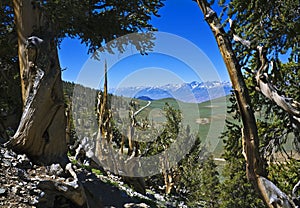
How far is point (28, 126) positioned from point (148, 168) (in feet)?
63.1

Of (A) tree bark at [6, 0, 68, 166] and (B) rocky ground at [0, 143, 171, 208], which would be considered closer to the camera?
(B) rocky ground at [0, 143, 171, 208]

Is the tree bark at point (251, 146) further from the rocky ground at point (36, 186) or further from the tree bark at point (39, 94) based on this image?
the tree bark at point (39, 94)

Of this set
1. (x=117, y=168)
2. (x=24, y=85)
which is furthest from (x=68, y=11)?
(x=117, y=168)

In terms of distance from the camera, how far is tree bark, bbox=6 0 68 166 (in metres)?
5.44

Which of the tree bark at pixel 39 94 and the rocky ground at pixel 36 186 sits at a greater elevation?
the tree bark at pixel 39 94

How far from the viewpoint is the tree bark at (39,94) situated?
544 centimetres

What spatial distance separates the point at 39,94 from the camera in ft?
18.0

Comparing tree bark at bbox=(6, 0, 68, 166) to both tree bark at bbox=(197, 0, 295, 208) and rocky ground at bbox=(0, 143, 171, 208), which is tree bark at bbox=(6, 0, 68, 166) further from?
tree bark at bbox=(197, 0, 295, 208)

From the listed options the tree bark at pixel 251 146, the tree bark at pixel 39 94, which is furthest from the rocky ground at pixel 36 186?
the tree bark at pixel 251 146

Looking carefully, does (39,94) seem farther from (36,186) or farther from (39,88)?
(36,186)

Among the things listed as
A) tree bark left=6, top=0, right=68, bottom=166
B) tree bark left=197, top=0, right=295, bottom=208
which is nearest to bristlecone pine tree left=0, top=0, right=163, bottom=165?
tree bark left=6, top=0, right=68, bottom=166

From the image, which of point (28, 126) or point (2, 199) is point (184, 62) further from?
point (2, 199)

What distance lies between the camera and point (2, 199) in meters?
3.81

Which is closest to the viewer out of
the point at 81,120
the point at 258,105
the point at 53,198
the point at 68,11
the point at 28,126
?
the point at 53,198
